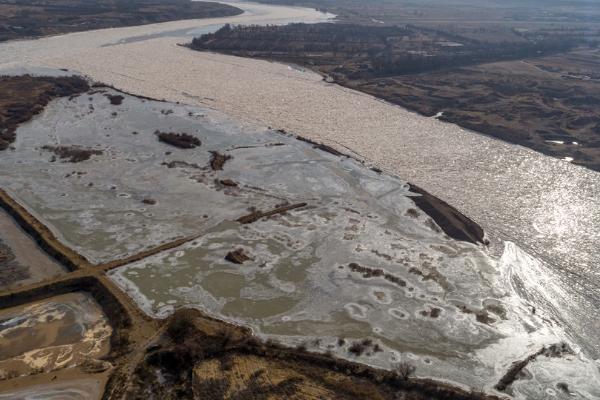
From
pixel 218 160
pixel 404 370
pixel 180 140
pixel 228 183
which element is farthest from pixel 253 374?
pixel 180 140

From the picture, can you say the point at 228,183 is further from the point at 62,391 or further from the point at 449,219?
the point at 62,391

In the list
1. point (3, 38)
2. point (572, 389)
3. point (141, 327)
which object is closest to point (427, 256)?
point (572, 389)

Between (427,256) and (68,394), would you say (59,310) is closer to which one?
(68,394)

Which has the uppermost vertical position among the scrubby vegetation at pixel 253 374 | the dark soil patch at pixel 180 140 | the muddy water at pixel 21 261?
the dark soil patch at pixel 180 140

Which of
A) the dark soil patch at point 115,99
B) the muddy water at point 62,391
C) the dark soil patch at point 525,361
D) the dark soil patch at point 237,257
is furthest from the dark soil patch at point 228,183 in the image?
the dark soil patch at point 115,99

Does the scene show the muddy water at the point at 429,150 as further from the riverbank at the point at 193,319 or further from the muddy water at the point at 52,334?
the muddy water at the point at 52,334

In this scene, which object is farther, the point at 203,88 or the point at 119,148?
the point at 203,88
